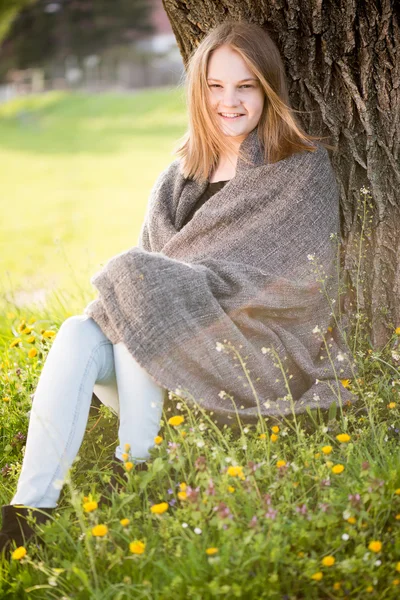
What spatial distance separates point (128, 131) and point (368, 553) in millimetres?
19102

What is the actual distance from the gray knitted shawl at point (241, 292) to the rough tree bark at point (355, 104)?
4.3 inches

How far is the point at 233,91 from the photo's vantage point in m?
2.64

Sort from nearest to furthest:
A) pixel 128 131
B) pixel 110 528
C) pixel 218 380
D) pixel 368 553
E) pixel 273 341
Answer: pixel 368 553 → pixel 110 528 → pixel 218 380 → pixel 273 341 → pixel 128 131

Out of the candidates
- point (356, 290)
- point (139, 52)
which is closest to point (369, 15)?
point (356, 290)

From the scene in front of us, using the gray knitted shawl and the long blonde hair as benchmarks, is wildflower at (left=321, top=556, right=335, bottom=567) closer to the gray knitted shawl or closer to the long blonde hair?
the gray knitted shawl

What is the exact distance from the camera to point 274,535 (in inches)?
71.5

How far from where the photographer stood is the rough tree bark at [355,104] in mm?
2619

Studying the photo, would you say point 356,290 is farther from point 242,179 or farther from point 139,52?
point 139,52

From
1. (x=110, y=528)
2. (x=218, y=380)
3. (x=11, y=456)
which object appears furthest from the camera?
(x=11, y=456)

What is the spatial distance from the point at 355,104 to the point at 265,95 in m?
0.33

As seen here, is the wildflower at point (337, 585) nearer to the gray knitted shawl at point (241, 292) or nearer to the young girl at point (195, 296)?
the gray knitted shawl at point (241, 292)

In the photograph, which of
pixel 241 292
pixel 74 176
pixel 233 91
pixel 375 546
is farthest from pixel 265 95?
pixel 74 176

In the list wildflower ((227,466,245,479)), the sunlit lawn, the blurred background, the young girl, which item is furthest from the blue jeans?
the sunlit lawn

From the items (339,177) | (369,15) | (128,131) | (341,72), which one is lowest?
(128,131)
